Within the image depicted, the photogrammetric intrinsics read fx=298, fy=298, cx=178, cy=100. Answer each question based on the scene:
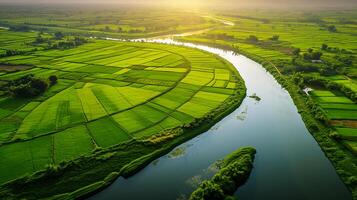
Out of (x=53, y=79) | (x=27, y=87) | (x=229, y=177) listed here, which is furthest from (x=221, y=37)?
(x=229, y=177)

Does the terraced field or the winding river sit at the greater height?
the terraced field

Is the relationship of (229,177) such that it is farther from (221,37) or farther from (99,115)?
(221,37)

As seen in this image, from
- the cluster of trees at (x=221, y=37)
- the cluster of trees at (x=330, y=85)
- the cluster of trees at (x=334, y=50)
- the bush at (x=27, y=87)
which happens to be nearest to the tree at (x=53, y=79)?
the bush at (x=27, y=87)

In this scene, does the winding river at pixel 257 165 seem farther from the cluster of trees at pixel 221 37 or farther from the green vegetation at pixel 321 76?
the cluster of trees at pixel 221 37

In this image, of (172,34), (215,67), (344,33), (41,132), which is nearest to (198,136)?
(41,132)

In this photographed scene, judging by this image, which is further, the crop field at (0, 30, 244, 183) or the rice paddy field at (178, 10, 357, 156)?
the rice paddy field at (178, 10, 357, 156)

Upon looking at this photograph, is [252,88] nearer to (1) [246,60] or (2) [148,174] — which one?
(1) [246,60]

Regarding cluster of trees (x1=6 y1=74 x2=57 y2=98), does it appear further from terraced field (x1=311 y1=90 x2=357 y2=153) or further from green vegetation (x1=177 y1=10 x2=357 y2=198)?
terraced field (x1=311 y1=90 x2=357 y2=153)

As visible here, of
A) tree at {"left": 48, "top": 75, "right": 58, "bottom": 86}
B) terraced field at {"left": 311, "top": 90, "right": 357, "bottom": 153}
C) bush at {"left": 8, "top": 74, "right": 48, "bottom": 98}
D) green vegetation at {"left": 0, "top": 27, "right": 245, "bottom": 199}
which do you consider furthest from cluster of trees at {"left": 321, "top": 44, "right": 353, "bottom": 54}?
bush at {"left": 8, "top": 74, "right": 48, "bottom": 98}
